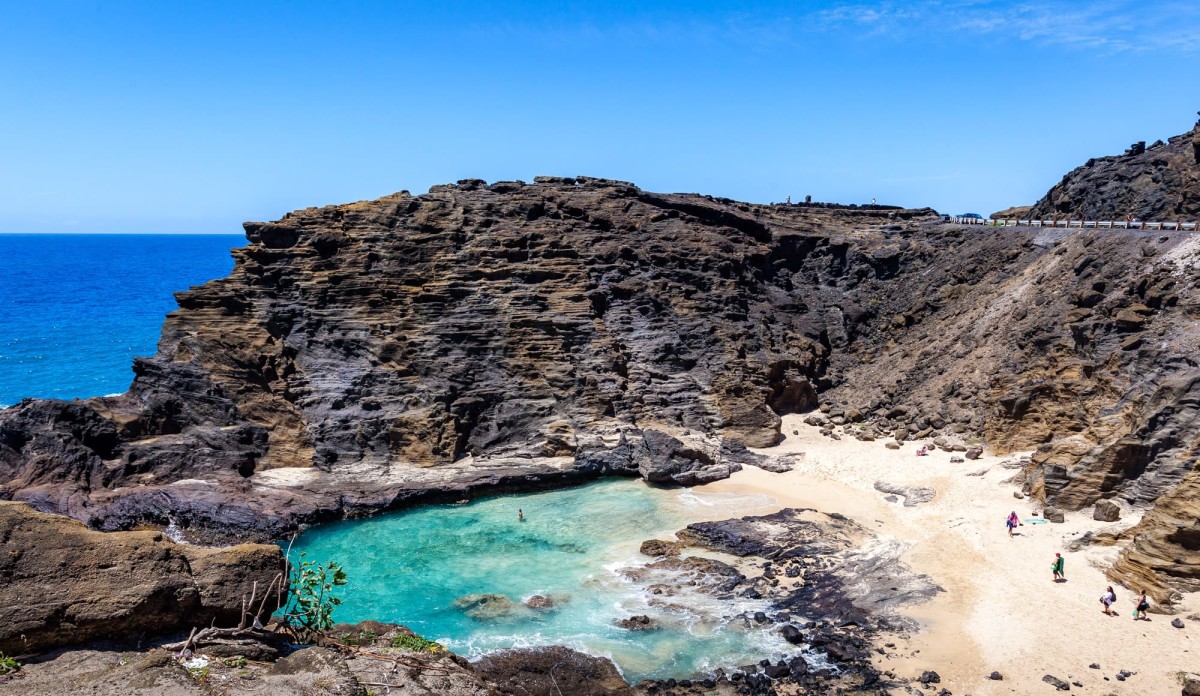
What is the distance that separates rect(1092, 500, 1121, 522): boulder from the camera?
2864 cm

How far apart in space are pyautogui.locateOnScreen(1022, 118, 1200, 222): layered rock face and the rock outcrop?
163 feet

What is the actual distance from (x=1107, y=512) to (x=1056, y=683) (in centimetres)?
1033

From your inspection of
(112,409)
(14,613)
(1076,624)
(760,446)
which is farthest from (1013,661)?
(112,409)

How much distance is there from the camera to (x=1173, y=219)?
144 ft

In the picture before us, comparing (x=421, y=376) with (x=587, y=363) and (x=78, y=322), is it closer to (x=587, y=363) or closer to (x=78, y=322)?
(x=587, y=363)

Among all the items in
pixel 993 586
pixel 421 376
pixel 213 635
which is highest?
pixel 213 635

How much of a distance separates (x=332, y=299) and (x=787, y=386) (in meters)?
26.0

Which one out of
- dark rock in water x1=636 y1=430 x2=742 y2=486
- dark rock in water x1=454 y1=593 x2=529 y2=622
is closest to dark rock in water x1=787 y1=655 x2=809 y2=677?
dark rock in water x1=454 y1=593 x2=529 y2=622

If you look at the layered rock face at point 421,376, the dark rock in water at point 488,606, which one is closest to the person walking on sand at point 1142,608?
the layered rock face at point 421,376

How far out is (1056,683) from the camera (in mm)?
21062

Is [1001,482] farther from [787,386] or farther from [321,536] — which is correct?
[321,536]

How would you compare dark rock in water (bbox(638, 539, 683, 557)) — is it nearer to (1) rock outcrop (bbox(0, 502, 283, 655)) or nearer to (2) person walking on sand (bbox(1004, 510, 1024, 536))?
(2) person walking on sand (bbox(1004, 510, 1024, 536))

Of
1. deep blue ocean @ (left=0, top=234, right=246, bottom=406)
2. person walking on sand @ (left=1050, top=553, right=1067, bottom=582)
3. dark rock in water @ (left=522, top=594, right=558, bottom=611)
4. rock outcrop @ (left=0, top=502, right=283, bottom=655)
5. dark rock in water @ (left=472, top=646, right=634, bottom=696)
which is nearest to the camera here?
rock outcrop @ (left=0, top=502, right=283, bottom=655)

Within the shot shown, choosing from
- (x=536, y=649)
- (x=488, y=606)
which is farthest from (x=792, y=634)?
(x=488, y=606)
